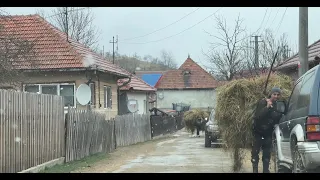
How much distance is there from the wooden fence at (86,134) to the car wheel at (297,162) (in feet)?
26.2

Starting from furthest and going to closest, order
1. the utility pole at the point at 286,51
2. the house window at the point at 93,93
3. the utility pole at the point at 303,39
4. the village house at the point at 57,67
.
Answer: the utility pole at the point at 286,51 → the house window at the point at 93,93 → the village house at the point at 57,67 → the utility pole at the point at 303,39

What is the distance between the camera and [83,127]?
52.1 feet

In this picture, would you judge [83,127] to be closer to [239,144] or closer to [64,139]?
[64,139]

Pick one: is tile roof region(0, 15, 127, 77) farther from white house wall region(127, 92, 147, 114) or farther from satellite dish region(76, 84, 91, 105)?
white house wall region(127, 92, 147, 114)

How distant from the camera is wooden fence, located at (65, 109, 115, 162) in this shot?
1460 centimetres

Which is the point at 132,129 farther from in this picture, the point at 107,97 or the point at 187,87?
the point at 187,87

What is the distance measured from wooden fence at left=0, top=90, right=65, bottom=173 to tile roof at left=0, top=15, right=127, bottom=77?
825cm

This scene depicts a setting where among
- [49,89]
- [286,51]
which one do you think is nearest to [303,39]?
[49,89]

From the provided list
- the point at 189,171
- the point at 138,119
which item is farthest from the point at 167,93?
the point at 189,171

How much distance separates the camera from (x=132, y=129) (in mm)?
24312

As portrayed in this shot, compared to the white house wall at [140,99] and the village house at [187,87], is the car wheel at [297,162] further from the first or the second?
the village house at [187,87]

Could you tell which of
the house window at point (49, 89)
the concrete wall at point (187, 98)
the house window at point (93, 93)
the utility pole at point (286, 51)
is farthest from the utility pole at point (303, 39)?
the concrete wall at point (187, 98)

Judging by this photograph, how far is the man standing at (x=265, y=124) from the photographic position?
10008mm
